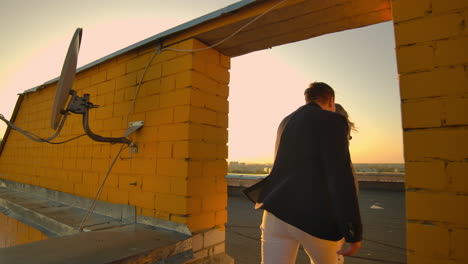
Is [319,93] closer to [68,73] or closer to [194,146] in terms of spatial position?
[194,146]

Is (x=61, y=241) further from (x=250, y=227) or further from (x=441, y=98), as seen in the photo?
(x=250, y=227)

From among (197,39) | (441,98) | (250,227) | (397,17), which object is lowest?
(250,227)

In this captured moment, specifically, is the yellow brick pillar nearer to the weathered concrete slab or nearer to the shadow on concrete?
the weathered concrete slab

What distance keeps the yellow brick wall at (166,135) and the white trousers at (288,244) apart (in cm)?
113

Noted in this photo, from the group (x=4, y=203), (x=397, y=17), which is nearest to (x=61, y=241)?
(x=397, y=17)

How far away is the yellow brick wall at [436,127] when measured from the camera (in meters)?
1.45

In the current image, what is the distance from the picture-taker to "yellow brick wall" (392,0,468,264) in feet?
4.75

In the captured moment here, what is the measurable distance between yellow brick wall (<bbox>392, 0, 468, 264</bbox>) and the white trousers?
0.49 meters

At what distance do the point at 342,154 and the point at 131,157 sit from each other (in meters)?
2.43

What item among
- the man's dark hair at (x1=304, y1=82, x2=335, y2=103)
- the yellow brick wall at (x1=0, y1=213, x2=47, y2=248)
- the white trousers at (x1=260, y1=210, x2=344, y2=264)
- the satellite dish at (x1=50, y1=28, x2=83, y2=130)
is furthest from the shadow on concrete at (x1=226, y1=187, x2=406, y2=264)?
the yellow brick wall at (x1=0, y1=213, x2=47, y2=248)

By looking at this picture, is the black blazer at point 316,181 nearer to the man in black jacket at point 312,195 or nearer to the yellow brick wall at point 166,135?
the man in black jacket at point 312,195

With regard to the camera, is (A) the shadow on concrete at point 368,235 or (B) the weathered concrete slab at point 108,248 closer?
(B) the weathered concrete slab at point 108,248

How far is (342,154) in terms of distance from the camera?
150cm

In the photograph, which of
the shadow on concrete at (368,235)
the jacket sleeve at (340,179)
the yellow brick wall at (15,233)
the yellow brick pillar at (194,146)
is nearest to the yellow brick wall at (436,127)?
the jacket sleeve at (340,179)
